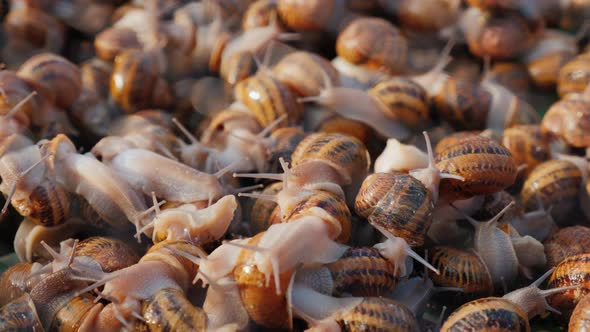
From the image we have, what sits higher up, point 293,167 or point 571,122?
point 293,167

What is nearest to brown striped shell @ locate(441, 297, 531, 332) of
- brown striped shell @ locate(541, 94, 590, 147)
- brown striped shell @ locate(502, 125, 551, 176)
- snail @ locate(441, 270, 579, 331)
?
snail @ locate(441, 270, 579, 331)

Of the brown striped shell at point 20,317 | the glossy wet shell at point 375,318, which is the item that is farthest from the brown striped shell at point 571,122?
the brown striped shell at point 20,317

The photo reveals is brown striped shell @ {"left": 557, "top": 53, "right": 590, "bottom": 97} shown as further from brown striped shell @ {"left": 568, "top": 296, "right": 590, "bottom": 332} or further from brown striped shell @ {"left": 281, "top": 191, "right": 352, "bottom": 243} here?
brown striped shell @ {"left": 281, "top": 191, "right": 352, "bottom": 243}

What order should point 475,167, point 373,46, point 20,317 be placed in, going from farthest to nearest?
point 373,46 < point 475,167 < point 20,317

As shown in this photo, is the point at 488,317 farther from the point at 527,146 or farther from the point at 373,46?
the point at 373,46

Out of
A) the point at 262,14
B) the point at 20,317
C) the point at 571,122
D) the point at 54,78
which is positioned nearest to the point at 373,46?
the point at 262,14

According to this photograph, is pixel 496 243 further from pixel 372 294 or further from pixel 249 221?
pixel 249 221

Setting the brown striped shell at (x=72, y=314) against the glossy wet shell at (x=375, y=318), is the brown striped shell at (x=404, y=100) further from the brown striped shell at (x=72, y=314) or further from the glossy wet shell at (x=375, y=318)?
the brown striped shell at (x=72, y=314)
